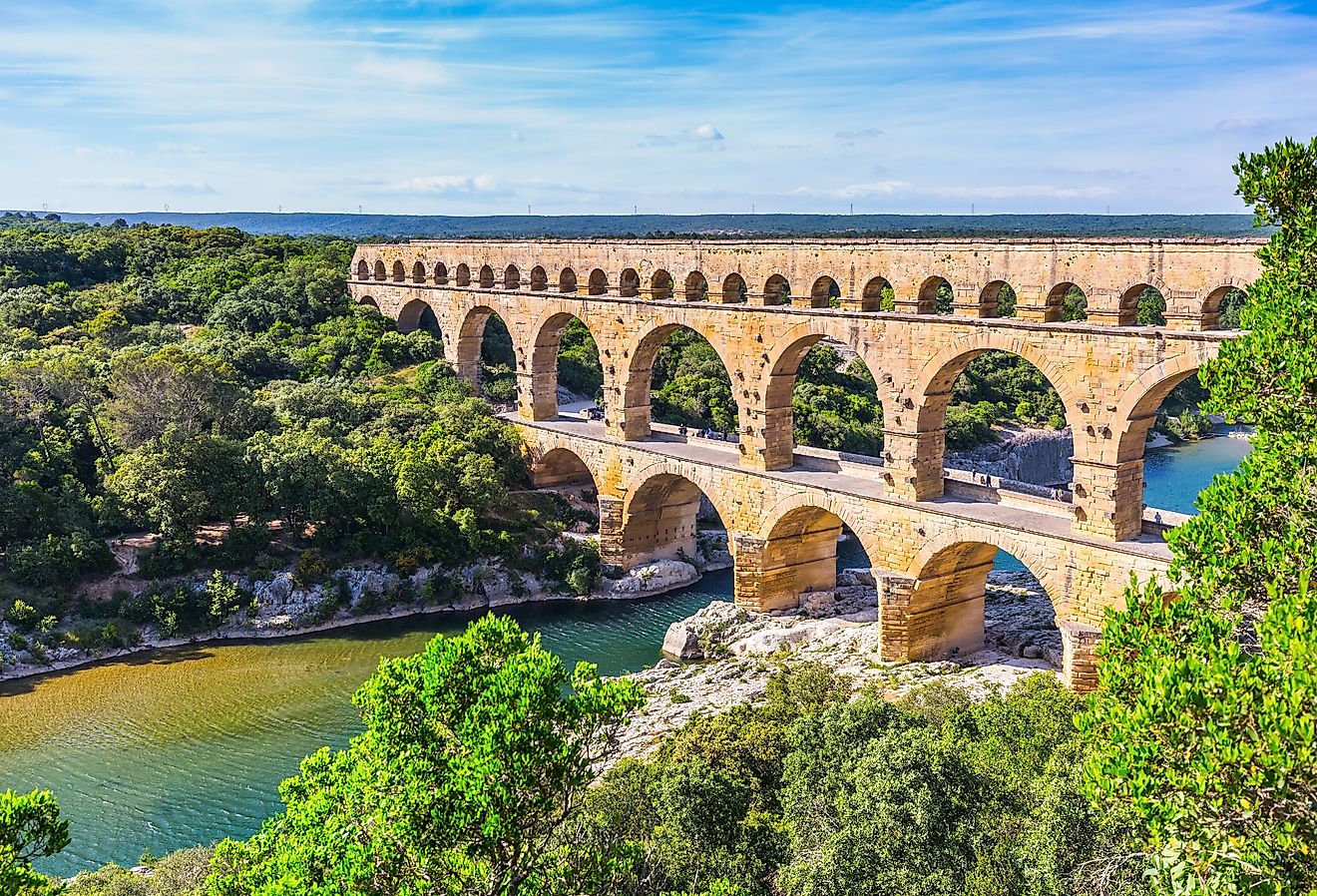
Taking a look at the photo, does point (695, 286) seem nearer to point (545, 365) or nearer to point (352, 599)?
point (545, 365)

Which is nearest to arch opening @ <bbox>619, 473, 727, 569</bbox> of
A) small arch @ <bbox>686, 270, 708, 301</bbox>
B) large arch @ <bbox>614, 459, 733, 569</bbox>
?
large arch @ <bbox>614, 459, 733, 569</bbox>

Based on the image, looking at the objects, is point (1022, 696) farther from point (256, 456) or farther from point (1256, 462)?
point (256, 456)

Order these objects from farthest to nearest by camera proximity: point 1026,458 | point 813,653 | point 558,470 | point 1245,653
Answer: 1. point 1026,458
2. point 558,470
3. point 813,653
4. point 1245,653

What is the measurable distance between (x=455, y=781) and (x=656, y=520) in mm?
20992

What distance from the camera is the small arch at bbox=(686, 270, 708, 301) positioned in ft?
86.8

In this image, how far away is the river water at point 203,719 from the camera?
17891 millimetres

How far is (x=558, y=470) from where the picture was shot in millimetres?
32344

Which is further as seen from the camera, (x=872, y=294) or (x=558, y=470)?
(x=558, y=470)

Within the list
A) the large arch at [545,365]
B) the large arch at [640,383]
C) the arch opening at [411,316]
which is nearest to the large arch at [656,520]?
the large arch at [640,383]

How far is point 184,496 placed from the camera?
25906mm

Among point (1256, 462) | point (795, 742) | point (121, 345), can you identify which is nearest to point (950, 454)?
point (795, 742)

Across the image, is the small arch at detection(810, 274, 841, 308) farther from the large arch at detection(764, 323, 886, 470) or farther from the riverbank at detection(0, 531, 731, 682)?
the riverbank at detection(0, 531, 731, 682)

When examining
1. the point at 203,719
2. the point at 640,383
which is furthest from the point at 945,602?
the point at 203,719

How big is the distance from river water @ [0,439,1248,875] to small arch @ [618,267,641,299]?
7.76 meters
